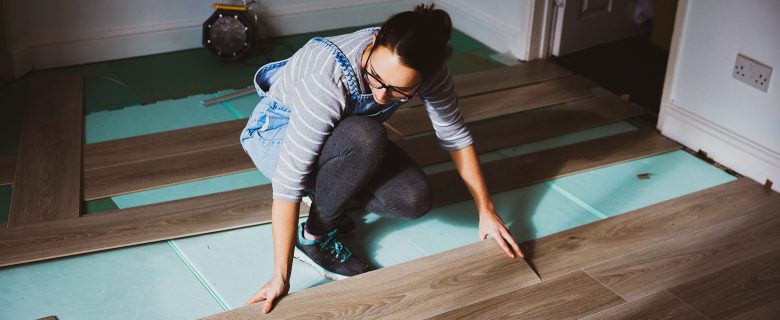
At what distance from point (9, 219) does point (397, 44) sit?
149 cm

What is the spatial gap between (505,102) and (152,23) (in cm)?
179

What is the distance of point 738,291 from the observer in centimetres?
217

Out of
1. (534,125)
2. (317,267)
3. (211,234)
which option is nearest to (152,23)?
(211,234)

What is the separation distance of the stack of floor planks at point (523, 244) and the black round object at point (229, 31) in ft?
2.42

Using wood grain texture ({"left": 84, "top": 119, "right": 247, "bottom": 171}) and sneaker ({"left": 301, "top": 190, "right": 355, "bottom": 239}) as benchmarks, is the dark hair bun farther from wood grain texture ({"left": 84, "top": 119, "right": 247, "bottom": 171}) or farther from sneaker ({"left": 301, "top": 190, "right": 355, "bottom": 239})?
wood grain texture ({"left": 84, "top": 119, "right": 247, "bottom": 171})

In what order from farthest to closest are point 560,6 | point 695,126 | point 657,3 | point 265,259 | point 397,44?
point 657,3 < point 560,6 < point 695,126 < point 265,259 < point 397,44

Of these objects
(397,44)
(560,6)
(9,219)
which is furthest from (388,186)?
(560,6)

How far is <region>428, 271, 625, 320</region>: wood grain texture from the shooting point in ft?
6.62

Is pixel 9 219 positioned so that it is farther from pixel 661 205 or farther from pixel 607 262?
pixel 661 205

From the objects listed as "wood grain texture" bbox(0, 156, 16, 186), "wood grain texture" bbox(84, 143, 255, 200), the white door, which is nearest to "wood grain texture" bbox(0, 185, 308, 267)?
"wood grain texture" bbox(84, 143, 255, 200)

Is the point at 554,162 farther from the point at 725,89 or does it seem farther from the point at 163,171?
the point at 163,171

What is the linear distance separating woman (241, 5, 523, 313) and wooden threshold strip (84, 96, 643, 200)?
612 mm

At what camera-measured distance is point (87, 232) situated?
2.40 m

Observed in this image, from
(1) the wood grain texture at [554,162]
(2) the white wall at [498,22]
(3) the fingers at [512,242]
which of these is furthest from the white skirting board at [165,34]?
(3) the fingers at [512,242]
